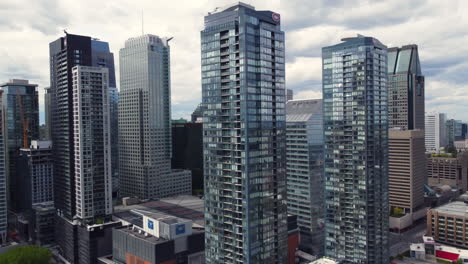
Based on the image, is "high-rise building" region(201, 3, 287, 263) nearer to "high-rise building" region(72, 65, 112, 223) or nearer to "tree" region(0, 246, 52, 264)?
"tree" region(0, 246, 52, 264)

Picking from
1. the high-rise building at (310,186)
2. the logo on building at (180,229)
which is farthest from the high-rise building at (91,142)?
the high-rise building at (310,186)

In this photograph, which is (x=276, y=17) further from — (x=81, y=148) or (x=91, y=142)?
(x=81, y=148)

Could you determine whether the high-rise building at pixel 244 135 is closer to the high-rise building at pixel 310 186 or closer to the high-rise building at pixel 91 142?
the high-rise building at pixel 310 186

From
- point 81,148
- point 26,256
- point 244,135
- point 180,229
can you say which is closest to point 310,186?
point 180,229

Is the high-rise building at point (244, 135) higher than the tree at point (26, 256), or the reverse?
the high-rise building at point (244, 135)

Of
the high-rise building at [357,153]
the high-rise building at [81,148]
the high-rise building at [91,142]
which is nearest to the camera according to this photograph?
the high-rise building at [357,153]

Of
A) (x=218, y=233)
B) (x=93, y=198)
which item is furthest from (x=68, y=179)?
(x=218, y=233)
